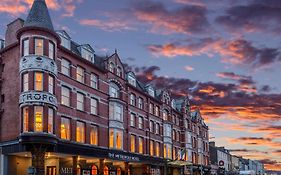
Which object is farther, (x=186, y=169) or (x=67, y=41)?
(x=186, y=169)

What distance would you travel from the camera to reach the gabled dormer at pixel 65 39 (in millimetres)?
47500

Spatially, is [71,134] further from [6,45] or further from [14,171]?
[6,45]

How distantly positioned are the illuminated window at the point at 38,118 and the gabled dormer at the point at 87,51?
12562mm

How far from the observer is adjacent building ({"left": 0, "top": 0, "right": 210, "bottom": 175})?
4078 centimetres

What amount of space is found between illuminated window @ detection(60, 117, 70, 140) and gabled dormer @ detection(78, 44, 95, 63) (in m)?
9.30

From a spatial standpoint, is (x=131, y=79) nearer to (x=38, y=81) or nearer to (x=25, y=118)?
(x=38, y=81)

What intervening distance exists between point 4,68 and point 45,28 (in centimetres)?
763

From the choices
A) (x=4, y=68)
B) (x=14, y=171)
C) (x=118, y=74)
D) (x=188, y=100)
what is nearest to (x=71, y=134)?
(x=14, y=171)

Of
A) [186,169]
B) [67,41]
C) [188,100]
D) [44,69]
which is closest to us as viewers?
[44,69]

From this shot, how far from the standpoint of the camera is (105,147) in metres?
52.5

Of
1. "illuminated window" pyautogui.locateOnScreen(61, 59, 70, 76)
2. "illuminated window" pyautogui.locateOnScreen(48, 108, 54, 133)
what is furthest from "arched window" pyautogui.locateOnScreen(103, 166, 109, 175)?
"illuminated window" pyautogui.locateOnScreen(48, 108, 54, 133)

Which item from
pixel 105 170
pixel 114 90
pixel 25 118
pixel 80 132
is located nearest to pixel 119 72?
pixel 114 90

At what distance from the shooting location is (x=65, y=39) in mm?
48062

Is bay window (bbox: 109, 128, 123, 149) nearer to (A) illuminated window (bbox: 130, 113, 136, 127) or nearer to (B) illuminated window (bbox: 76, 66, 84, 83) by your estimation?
(A) illuminated window (bbox: 130, 113, 136, 127)
